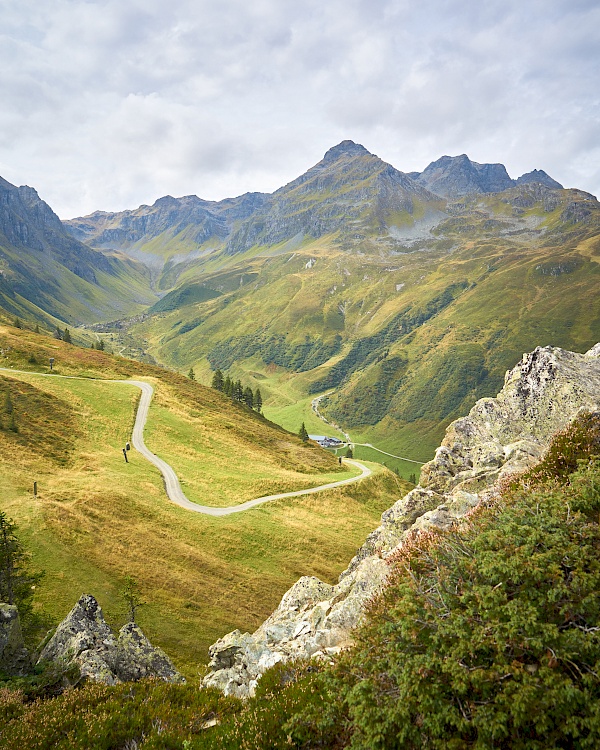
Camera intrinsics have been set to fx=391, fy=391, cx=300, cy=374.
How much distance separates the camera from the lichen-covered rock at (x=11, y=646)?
1603 centimetres

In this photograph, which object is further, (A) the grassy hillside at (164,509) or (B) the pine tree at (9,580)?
(A) the grassy hillside at (164,509)

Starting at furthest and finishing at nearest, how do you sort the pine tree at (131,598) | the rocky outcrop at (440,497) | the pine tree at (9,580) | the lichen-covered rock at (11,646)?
the pine tree at (131,598)
the pine tree at (9,580)
the rocky outcrop at (440,497)
the lichen-covered rock at (11,646)

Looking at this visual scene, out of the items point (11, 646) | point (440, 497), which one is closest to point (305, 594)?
point (440, 497)

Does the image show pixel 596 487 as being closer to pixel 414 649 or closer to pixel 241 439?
pixel 414 649

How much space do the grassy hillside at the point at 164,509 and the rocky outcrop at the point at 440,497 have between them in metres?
6.75

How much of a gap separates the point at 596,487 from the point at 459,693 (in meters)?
7.58

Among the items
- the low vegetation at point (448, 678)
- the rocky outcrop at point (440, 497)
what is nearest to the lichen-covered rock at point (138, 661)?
the rocky outcrop at point (440, 497)

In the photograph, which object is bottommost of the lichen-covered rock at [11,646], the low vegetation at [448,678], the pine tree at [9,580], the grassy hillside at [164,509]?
→ the grassy hillside at [164,509]

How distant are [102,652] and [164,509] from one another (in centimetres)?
3210

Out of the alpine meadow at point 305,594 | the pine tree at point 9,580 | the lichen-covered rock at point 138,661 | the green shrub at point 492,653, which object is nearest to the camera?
the green shrub at point 492,653

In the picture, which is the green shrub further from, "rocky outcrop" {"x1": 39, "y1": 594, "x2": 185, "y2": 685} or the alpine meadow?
"rocky outcrop" {"x1": 39, "y1": 594, "x2": 185, "y2": 685}

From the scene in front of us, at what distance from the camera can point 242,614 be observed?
34125 millimetres

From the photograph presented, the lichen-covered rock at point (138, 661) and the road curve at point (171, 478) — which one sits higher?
Result: the lichen-covered rock at point (138, 661)

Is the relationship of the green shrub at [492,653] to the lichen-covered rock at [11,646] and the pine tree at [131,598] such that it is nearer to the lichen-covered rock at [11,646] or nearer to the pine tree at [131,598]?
the lichen-covered rock at [11,646]
